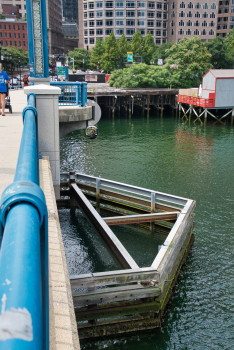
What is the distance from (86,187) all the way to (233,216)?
6248 millimetres

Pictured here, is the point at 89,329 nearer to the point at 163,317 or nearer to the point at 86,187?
the point at 163,317

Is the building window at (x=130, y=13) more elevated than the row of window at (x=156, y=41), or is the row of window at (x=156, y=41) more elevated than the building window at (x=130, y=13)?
the building window at (x=130, y=13)

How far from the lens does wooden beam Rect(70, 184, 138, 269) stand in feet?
30.1

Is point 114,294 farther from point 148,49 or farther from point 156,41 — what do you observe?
point 156,41

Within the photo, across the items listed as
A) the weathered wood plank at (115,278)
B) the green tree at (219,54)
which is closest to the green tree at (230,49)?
the green tree at (219,54)

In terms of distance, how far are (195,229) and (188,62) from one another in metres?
54.5

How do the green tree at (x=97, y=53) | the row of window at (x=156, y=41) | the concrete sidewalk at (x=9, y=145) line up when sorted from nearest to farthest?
the concrete sidewalk at (x=9, y=145) → the green tree at (x=97, y=53) → the row of window at (x=156, y=41)

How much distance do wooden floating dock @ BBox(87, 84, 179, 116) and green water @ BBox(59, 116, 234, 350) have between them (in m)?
18.9

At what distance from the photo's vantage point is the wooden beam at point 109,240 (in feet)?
30.1

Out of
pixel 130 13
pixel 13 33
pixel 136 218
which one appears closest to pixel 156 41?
pixel 130 13

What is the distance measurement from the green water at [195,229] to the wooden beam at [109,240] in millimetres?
994

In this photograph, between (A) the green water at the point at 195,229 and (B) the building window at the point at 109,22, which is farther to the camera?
(B) the building window at the point at 109,22

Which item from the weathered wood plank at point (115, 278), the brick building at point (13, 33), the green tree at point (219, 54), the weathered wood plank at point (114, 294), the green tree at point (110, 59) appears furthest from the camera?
the brick building at point (13, 33)

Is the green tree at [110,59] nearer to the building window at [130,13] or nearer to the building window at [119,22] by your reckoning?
the building window at [119,22]
